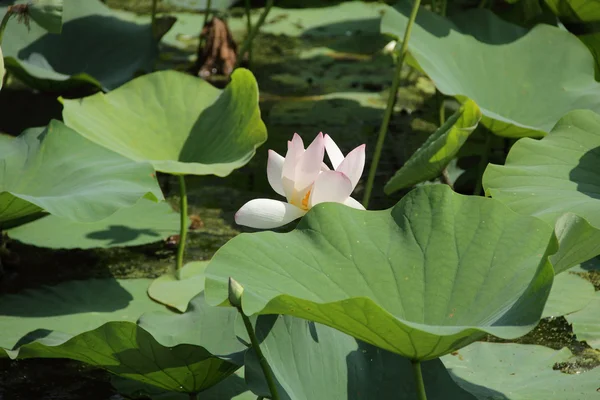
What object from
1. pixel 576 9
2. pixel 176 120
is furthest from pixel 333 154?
pixel 576 9

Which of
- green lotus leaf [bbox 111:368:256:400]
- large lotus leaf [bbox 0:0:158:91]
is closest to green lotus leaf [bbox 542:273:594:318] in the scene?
green lotus leaf [bbox 111:368:256:400]

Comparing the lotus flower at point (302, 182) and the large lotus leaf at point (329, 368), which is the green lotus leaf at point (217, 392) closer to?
the large lotus leaf at point (329, 368)

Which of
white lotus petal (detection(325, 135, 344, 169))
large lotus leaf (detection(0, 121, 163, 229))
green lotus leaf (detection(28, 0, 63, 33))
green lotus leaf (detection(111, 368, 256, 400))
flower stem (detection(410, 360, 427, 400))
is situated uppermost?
white lotus petal (detection(325, 135, 344, 169))

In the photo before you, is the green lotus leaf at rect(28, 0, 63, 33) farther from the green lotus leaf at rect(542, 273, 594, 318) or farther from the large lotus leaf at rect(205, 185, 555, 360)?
the green lotus leaf at rect(542, 273, 594, 318)

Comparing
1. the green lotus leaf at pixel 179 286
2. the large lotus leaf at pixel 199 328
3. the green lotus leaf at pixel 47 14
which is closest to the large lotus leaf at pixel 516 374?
the large lotus leaf at pixel 199 328

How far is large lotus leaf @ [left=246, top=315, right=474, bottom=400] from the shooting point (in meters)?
1.46

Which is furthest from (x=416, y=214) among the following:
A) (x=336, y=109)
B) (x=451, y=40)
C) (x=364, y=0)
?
(x=364, y=0)

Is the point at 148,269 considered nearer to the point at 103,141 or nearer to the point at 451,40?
the point at 103,141

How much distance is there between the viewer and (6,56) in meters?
3.12

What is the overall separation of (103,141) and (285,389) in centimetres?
127

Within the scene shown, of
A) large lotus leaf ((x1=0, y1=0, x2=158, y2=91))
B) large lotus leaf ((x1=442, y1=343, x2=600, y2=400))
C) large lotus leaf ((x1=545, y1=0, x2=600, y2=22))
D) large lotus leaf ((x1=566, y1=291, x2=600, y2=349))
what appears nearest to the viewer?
large lotus leaf ((x1=442, y1=343, x2=600, y2=400))

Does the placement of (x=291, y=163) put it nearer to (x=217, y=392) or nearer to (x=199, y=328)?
(x=199, y=328)

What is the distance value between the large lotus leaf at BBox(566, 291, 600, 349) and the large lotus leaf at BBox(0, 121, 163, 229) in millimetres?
1083

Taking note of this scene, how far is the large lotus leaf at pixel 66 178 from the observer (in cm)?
201
